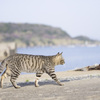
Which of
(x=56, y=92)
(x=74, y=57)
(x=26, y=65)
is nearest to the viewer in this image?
(x=56, y=92)

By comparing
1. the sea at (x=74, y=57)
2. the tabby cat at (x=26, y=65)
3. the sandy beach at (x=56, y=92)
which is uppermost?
the sea at (x=74, y=57)

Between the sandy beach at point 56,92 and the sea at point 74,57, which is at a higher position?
the sea at point 74,57

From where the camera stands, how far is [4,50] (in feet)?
139

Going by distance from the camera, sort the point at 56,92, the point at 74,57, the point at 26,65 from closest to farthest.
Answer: the point at 56,92, the point at 26,65, the point at 74,57

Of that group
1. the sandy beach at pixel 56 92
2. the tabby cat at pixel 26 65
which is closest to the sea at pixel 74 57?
the tabby cat at pixel 26 65

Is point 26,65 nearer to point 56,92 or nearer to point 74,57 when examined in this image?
point 56,92

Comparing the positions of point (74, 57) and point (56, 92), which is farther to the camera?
point (74, 57)

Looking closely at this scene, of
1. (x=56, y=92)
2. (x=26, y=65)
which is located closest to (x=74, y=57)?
(x=26, y=65)

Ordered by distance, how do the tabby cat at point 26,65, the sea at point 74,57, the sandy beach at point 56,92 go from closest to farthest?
the sandy beach at point 56,92 → the tabby cat at point 26,65 → the sea at point 74,57

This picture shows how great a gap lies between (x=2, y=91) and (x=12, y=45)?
35369 mm

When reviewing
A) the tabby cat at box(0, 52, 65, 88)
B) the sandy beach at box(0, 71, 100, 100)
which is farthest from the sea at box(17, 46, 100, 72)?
the sandy beach at box(0, 71, 100, 100)

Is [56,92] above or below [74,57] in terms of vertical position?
below

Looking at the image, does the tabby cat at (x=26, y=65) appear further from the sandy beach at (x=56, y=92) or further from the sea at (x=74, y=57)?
the sea at (x=74, y=57)

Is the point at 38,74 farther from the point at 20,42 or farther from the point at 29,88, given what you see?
the point at 20,42
